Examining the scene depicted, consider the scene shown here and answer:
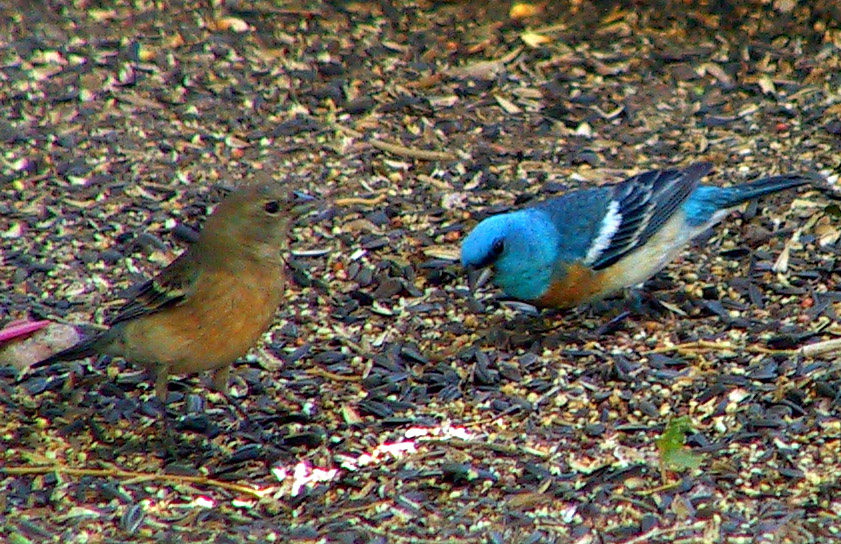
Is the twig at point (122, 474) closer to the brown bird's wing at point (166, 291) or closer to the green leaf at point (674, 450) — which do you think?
the brown bird's wing at point (166, 291)

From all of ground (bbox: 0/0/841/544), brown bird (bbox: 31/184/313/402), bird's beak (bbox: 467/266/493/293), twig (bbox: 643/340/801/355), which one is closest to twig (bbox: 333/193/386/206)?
ground (bbox: 0/0/841/544)

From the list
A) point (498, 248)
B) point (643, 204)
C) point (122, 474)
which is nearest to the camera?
point (122, 474)

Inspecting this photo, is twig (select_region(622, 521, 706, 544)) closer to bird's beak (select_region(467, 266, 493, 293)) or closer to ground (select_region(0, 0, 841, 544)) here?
ground (select_region(0, 0, 841, 544))

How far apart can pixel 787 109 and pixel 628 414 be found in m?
2.75

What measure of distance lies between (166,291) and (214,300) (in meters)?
0.23

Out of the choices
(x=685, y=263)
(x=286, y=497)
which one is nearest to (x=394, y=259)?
(x=685, y=263)

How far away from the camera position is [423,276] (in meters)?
6.09

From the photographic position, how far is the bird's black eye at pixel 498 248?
5.56 metres

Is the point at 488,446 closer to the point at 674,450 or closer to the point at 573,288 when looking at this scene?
the point at 674,450

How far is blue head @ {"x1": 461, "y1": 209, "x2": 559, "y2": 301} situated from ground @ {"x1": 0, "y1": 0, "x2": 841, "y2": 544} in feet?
0.75

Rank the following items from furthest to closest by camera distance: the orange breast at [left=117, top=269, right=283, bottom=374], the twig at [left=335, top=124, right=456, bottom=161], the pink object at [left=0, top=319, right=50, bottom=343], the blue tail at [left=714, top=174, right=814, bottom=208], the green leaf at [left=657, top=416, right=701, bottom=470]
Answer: the twig at [left=335, top=124, right=456, bottom=161], the blue tail at [left=714, top=174, right=814, bottom=208], the pink object at [left=0, top=319, right=50, bottom=343], the orange breast at [left=117, top=269, right=283, bottom=374], the green leaf at [left=657, top=416, right=701, bottom=470]

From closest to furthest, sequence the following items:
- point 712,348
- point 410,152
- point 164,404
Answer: point 164,404 → point 712,348 → point 410,152

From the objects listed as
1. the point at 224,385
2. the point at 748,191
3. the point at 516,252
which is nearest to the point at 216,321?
the point at 224,385

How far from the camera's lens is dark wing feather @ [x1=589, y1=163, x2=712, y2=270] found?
5.76 metres
